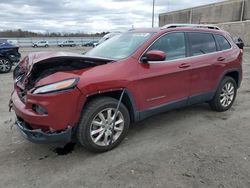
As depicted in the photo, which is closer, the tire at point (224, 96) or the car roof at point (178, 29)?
the car roof at point (178, 29)

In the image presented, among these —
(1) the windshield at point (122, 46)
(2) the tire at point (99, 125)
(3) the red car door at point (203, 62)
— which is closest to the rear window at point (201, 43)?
(3) the red car door at point (203, 62)

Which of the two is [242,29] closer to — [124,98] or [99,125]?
[124,98]

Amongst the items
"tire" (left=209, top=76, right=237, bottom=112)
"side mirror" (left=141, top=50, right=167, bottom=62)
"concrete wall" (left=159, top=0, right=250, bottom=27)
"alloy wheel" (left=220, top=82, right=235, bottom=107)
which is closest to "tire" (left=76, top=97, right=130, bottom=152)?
"side mirror" (left=141, top=50, right=167, bottom=62)

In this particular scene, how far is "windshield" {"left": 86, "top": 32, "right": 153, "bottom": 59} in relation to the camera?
14.5 ft

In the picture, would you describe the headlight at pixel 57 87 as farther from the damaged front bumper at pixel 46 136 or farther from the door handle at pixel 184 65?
the door handle at pixel 184 65

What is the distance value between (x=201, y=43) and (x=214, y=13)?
54882 mm

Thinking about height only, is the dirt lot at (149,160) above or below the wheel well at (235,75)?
below

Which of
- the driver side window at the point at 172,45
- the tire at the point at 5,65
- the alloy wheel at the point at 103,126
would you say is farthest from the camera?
the tire at the point at 5,65

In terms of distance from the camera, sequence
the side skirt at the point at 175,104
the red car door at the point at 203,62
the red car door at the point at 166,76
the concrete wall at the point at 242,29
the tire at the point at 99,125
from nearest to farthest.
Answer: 1. the tire at the point at 99,125
2. the red car door at the point at 166,76
3. the side skirt at the point at 175,104
4. the red car door at the point at 203,62
5. the concrete wall at the point at 242,29

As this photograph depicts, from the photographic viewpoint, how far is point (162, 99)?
4570mm

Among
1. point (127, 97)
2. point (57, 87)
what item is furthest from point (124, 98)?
point (57, 87)

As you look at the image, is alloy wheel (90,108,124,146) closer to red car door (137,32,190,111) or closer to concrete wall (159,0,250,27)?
red car door (137,32,190,111)

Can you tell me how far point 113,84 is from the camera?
3869mm

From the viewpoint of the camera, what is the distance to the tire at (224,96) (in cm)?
568
